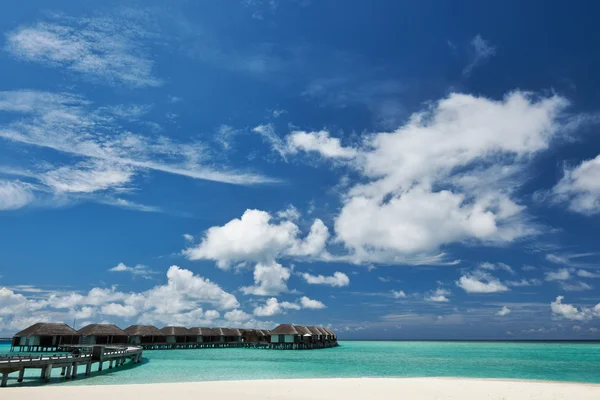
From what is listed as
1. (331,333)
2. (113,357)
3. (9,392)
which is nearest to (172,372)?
(113,357)

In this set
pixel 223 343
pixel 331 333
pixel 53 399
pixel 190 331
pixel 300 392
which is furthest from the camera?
pixel 331 333

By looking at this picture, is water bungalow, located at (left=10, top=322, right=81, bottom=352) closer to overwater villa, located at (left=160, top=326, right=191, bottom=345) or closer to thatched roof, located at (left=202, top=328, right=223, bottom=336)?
overwater villa, located at (left=160, top=326, right=191, bottom=345)

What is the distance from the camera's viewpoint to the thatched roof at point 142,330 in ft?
213

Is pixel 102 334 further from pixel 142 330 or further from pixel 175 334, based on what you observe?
pixel 175 334

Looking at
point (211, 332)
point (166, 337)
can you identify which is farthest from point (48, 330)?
point (211, 332)

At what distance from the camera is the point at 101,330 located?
59.8m

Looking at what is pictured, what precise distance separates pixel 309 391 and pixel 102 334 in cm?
4723

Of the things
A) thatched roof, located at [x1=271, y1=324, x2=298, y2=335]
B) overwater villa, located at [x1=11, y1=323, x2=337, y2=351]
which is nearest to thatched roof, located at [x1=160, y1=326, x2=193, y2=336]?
overwater villa, located at [x1=11, y1=323, x2=337, y2=351]

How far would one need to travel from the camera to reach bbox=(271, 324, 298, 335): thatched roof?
67625mm

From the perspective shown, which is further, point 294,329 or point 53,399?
point 294,329

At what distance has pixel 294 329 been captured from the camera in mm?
68438

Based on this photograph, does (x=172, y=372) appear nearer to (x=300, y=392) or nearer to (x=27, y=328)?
(x=300, y=392)

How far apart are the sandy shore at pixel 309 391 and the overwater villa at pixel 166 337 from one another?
3719cm

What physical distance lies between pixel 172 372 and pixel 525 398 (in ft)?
79.3
